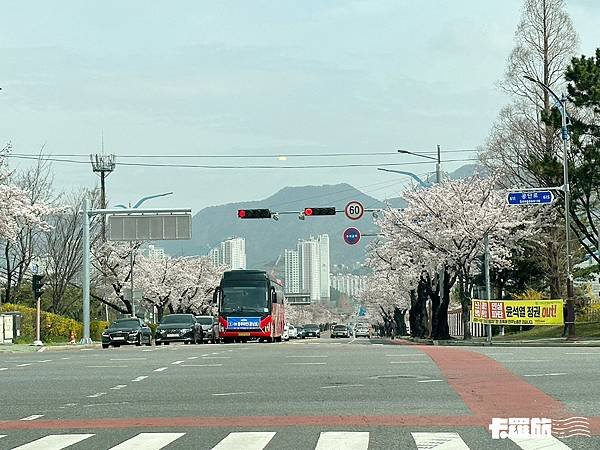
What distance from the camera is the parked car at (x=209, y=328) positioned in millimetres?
61925

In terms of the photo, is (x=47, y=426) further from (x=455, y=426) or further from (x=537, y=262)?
(x=537, y=262)

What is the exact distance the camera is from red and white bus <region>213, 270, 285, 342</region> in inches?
2045

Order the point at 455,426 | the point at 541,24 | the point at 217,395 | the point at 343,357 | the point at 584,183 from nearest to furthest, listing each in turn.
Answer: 1. the point at 455,426
2. the point at 217,395
3. the point at 343,357
4. the point at 584,183
5. the point at 541,24

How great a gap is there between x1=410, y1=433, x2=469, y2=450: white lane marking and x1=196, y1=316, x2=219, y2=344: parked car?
1961 inches

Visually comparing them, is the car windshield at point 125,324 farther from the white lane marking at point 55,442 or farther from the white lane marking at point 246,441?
the white lane marking at point 246,441

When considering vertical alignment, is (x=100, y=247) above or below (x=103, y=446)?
above

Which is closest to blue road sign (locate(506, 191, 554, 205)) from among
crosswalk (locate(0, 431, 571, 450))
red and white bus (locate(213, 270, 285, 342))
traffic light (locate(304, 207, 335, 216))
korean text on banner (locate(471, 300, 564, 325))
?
korean text on banner (locate(471, 300, 564, 325))

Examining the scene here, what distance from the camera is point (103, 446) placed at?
11195 mm

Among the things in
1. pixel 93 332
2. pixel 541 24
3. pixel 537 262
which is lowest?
pixel 93 332

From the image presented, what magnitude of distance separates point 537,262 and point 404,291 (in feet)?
81.2

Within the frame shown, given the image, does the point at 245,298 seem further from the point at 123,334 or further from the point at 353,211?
the point at 353,211

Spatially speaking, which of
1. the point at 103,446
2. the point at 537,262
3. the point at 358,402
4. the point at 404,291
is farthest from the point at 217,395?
the point at 404,291

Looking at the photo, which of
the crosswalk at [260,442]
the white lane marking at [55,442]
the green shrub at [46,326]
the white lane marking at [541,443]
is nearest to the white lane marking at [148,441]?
the crosswalk at [260,442]

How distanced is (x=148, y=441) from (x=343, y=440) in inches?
87.7
